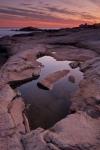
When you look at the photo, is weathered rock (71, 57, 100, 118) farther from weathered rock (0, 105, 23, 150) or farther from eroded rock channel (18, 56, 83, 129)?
weathered rock (0, 105, 23, 150)

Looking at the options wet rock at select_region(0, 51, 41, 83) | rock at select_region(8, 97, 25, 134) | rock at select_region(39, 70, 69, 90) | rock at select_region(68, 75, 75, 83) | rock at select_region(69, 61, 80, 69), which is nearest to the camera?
rock at select_region(8, 97, 25, 134)

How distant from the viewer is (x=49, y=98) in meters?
12.3

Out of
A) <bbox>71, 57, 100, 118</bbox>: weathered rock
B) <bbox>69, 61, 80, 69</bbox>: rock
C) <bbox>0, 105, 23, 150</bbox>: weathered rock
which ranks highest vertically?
<bbox>69, 61, 80, 69</bbox>: rock

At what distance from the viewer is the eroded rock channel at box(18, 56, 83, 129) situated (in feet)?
33.7

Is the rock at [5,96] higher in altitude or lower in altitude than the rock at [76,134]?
higher

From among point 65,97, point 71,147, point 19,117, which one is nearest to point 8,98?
point 19,117

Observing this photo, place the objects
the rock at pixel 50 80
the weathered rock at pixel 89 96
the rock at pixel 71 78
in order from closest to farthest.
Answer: the weathered rock at pixel 89 96 < the rock at pixel 50 80 < the rock at pixel 71 78

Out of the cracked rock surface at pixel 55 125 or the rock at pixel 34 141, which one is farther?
the cracked rock surface at pixel 55 125

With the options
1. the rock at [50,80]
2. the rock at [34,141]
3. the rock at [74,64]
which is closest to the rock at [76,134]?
the rock at [34,141]

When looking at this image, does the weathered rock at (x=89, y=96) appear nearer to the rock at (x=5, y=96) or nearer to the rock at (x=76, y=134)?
the rock at (x=76, y=134)

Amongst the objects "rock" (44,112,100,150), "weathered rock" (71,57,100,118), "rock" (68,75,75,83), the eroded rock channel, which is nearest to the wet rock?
the eroded rock channel

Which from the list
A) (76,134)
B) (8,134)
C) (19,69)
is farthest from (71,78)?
(8,134)

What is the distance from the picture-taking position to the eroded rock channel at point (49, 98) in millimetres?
10282

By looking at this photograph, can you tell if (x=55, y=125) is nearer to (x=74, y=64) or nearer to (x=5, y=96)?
(x=5, y=96)
